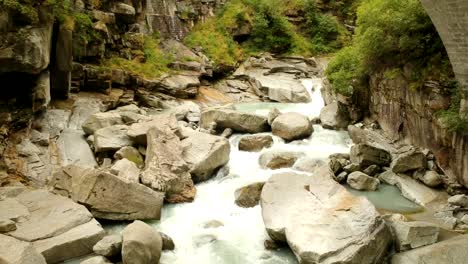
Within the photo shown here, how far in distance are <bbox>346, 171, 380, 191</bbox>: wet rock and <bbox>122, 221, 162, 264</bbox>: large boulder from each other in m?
5.46

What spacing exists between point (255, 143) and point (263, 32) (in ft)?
46.4

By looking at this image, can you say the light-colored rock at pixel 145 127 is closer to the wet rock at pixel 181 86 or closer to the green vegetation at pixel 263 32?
the wet rock at pixel 181 86

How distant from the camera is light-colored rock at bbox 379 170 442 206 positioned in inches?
389

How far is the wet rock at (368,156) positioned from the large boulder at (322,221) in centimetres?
258

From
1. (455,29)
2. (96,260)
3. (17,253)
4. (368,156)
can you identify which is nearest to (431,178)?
(368,156)

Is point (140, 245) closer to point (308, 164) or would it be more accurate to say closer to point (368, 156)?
point (308, 164)

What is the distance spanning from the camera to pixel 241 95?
69.2 feet

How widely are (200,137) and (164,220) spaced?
3575 mm

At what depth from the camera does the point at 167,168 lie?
34.1 ft

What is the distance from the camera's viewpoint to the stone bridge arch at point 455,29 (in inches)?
306

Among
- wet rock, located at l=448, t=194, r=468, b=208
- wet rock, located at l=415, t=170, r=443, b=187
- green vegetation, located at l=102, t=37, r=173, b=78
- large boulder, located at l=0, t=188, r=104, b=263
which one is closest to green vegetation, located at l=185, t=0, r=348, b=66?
green vegetation, located at l=102, t=37, r=173, b=78

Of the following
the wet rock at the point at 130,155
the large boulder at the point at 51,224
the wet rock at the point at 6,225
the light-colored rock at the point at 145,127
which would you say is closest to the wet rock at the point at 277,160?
the light-colored rock at the point at 145,127

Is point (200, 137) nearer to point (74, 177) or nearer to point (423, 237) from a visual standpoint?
point (74, 177)

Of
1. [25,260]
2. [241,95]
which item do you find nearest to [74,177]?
[25,260]
